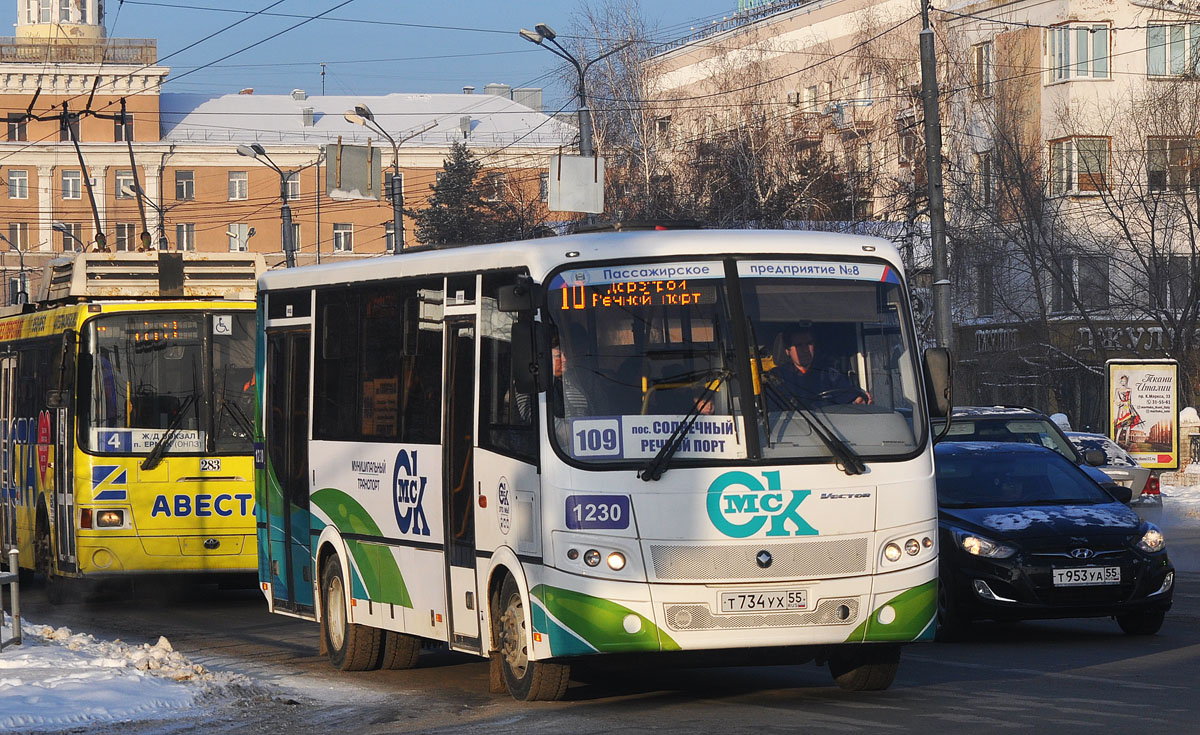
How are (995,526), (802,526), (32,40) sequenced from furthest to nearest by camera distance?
(32,40) < (995,526) < (802,526)

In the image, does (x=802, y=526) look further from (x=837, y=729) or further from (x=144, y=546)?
(x=144, y=546)

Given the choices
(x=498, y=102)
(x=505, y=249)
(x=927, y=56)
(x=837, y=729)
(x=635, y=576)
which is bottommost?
(x=837, y=729)

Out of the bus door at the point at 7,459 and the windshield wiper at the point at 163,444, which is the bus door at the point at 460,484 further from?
the bus door at the point at 7,459

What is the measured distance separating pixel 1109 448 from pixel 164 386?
16.4 m

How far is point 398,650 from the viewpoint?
1280 cm

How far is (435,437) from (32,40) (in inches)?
3750

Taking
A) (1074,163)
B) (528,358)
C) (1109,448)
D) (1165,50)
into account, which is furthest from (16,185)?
(528,358)

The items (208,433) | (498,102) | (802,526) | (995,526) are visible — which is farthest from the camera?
(498,102)

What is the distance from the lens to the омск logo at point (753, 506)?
9.84 meters

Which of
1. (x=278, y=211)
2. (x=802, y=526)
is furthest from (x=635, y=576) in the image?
(x=278, y=211)

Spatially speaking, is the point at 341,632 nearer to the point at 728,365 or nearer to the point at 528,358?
the point at 528,358

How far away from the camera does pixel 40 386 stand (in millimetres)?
19328

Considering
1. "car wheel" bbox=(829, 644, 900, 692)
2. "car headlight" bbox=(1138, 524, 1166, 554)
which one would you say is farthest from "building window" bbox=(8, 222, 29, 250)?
"car wheel" bbox=(829, 644, 900, 692)

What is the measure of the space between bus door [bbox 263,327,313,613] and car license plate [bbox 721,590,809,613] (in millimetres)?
4404
